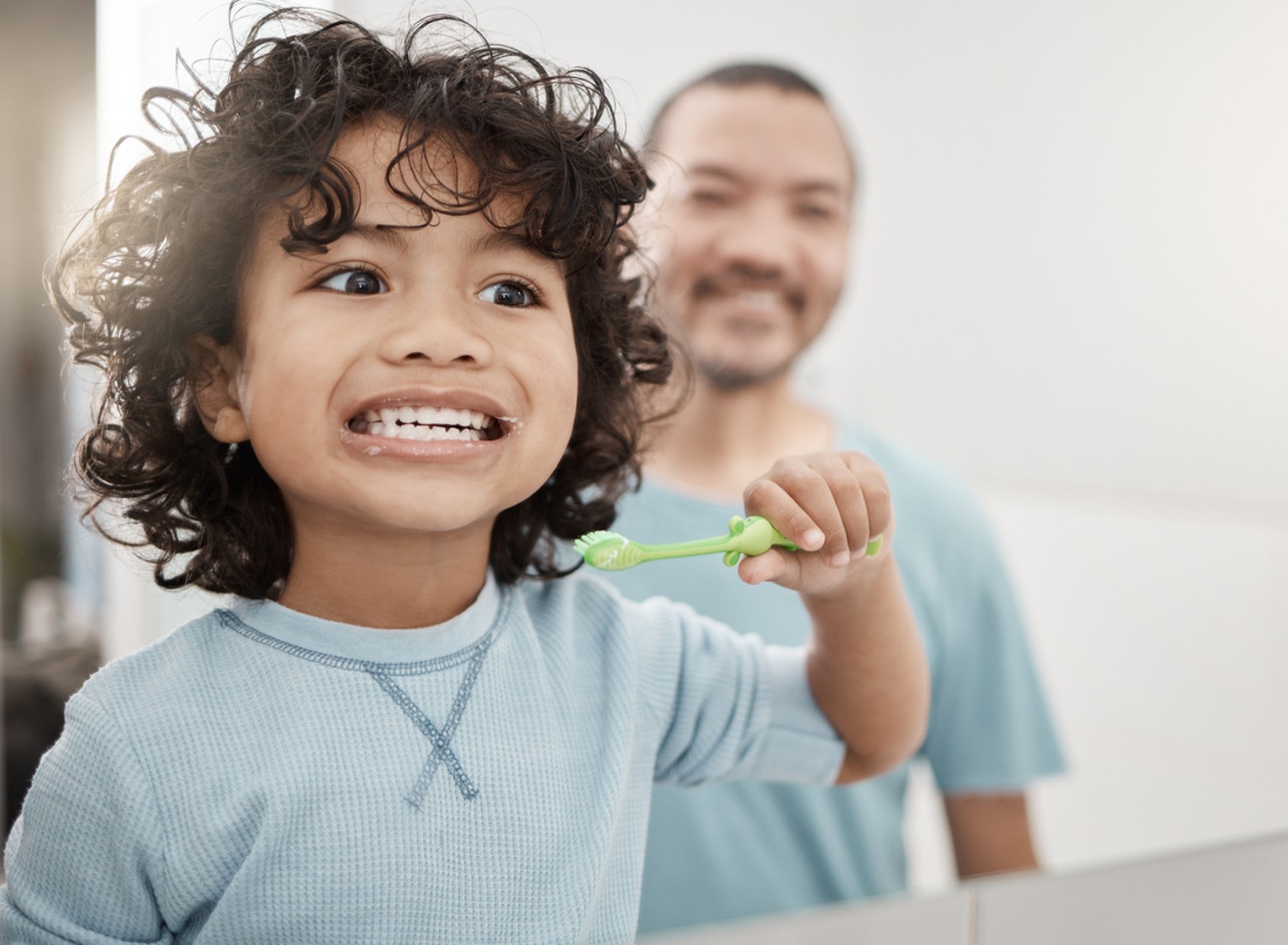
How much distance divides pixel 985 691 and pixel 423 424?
0.42m

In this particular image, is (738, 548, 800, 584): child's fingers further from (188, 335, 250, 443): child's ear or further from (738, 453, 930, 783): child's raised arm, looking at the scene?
(188, 335, 250, 443): child's ear

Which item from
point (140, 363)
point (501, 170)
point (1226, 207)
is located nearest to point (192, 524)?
point (140, 363)

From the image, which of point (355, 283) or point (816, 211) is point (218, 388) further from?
point (816, 211)

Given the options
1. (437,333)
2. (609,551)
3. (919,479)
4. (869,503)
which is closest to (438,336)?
(437,333)

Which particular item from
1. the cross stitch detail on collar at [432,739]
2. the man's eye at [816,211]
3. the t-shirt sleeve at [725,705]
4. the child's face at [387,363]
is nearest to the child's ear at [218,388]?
the child's face at [387,363]

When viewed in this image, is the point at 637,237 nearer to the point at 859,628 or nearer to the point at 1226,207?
the point at 859,628

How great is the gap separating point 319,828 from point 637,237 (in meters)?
0.28

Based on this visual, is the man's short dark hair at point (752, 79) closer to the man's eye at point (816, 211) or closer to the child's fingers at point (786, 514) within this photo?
the man's eye at point (816, 211)

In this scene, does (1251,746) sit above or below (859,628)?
below

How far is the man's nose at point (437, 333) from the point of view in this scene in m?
0.43

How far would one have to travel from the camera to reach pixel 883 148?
0.70m

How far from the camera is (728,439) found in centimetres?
61

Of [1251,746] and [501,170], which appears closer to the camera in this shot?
[501,170]

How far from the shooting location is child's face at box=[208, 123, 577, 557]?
1.39 feet
